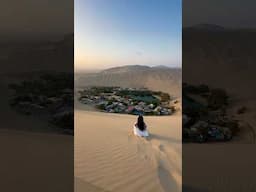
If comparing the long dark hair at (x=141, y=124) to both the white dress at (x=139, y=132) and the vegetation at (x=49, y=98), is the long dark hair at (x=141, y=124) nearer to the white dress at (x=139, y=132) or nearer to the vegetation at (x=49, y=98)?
the white dress at (x=139, y=132)

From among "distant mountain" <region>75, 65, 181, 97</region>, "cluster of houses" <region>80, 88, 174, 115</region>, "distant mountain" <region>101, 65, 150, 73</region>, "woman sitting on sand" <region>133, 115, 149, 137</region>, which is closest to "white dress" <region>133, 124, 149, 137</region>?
"woman sitting on sand" <region>133, 115, 149, 137</region>

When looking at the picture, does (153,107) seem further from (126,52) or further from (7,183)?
(7,183)

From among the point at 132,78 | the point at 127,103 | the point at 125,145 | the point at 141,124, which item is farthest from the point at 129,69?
the point at 125,145

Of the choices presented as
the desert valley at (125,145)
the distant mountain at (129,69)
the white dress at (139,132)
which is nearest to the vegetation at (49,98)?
the desert valley at (125,145)

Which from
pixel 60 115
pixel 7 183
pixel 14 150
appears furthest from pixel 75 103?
pixel 7 183

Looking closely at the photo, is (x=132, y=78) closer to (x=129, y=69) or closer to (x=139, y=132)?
(x=129, y=69)

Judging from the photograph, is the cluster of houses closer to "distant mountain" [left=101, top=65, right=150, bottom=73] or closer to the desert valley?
the desert valley
